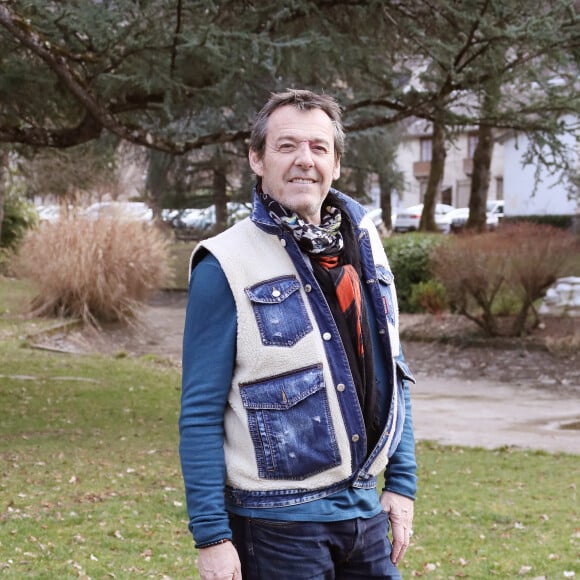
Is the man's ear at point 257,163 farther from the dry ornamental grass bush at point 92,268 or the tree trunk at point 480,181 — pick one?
the tree trunk at point 480,181

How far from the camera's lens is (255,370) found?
2.47 m

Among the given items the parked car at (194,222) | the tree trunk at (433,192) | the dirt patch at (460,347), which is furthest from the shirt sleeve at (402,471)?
the parked car at (194,222)

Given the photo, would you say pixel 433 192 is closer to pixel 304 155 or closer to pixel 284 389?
pixel 304 155

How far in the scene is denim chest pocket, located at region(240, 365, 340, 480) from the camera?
2.44 meters

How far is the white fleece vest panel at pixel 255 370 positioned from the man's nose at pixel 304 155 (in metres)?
0.28

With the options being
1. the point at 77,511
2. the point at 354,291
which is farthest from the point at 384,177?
the point at 354,291

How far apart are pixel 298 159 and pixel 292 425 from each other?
2.16 ft

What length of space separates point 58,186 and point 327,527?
30.0 m

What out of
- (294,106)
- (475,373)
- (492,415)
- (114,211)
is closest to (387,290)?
(294,106)

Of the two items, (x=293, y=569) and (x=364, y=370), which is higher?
(x=364, y=370)

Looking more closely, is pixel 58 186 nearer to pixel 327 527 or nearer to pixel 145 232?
pixel 145 232

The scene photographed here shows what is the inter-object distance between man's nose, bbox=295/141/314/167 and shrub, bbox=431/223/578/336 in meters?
13.9

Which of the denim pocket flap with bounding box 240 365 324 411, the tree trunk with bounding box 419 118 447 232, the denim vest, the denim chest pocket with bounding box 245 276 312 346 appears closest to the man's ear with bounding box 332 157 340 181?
the denim vest

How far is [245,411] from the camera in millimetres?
2469
